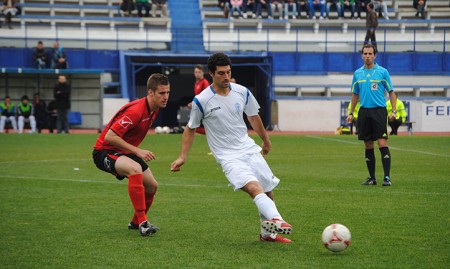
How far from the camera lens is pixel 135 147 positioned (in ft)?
30.3

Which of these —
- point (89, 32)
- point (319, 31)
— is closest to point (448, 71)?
point (319, 31)

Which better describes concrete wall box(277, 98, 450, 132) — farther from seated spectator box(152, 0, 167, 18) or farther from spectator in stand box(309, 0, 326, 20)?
seated spectator box(152, 0, 167, 18)

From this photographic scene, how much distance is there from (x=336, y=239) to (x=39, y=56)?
29.5 metres

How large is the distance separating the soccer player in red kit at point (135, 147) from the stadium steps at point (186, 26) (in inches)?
1144

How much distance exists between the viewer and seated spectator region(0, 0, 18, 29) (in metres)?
39.5

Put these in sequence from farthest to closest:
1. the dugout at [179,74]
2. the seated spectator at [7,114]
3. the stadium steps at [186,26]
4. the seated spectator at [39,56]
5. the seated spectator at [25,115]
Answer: the stadium steps at [186,26]
the dugout at [179,74]
the seated spectator at [39,56]
the seated spectator at [7,114]
the seated spectator at [25,115]

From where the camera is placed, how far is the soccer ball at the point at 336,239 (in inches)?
304

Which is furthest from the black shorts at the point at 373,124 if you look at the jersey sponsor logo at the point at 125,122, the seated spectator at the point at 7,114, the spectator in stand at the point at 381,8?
the spectator in stand at the point at 381,8

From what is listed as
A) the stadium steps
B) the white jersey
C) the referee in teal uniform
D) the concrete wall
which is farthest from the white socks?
the stadium steps

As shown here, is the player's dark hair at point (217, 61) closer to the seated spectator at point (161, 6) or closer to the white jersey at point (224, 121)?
the white jersey at point (224, 121)

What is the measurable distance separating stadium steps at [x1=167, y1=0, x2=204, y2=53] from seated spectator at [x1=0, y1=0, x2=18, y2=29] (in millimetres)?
7479

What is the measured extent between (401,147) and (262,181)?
16.0 m

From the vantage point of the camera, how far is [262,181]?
8758 millimetres

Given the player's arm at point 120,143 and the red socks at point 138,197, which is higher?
the player's arm at point 120,143
